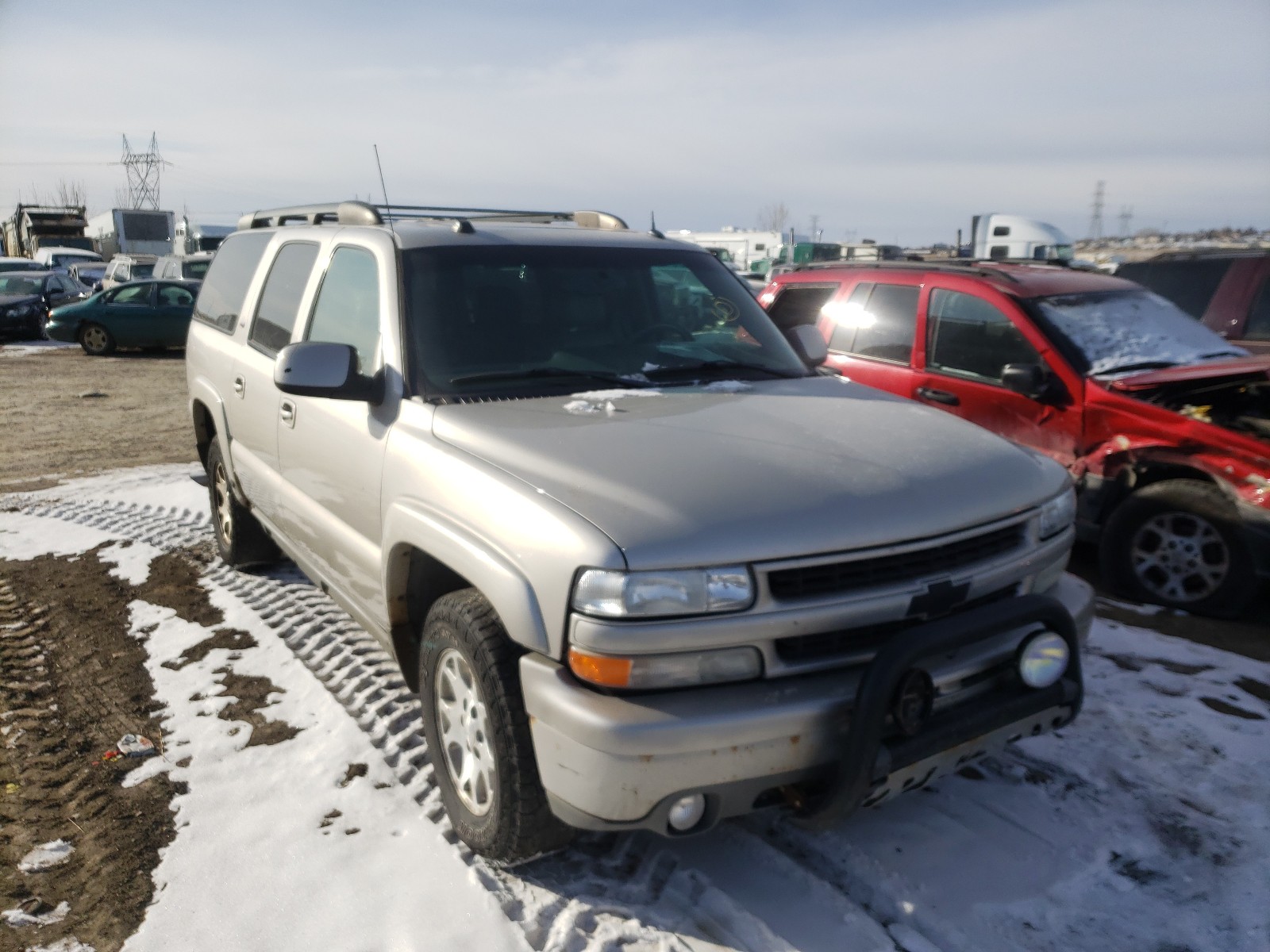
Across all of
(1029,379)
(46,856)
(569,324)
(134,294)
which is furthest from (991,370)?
(134,294)

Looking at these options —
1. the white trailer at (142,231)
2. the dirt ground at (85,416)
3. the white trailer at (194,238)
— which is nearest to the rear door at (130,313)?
the dirt ground at (85,416)

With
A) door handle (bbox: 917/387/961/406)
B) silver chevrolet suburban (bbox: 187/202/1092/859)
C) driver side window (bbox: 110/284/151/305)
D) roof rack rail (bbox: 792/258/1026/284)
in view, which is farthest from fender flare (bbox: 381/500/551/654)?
driver side window (bbox: 110/284/151/305)

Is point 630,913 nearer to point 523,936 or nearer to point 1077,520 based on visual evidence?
point 523,936

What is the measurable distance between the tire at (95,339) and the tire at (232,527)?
15871 millimetres

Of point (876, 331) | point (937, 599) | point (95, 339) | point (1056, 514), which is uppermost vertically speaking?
point (876, 331)

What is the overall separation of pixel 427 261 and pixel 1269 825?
132 inches

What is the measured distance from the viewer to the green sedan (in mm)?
19297

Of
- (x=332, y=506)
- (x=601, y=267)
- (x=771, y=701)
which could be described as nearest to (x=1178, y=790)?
(x=771, y=701)

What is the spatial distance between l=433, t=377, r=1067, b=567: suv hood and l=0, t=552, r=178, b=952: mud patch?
5.37 feet

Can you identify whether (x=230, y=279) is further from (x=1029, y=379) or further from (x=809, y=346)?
(x=1029, y=379)

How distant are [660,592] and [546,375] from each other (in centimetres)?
132

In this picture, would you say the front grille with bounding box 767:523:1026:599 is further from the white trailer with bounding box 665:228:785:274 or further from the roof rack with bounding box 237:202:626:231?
the white trailer with bounding box 665:228:785:274

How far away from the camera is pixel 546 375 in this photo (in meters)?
3.47

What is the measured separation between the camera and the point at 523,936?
2.66m
